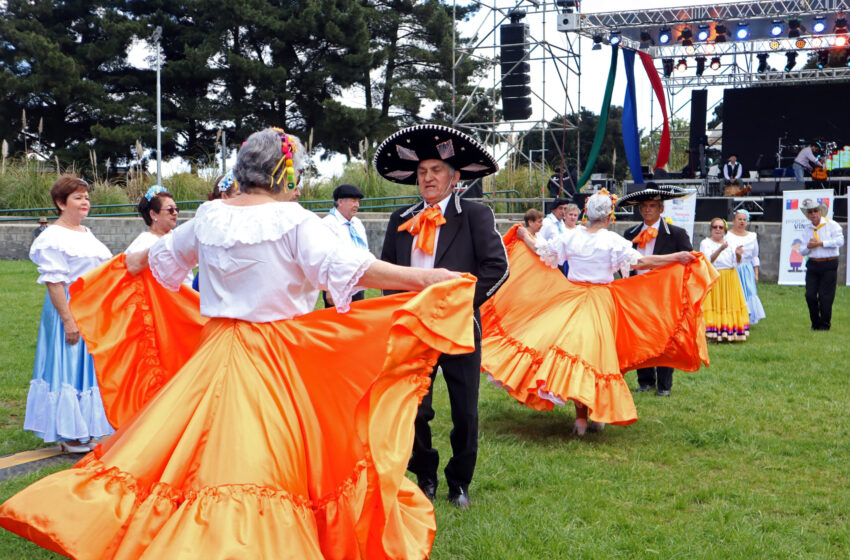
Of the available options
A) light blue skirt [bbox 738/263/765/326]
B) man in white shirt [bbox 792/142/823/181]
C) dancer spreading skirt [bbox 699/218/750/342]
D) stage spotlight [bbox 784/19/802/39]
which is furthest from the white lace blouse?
man in white shirt [bbox 792/142/823/181]

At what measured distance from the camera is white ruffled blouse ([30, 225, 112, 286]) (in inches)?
227

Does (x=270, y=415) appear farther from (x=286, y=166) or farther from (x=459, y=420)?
(x=459, y=420)

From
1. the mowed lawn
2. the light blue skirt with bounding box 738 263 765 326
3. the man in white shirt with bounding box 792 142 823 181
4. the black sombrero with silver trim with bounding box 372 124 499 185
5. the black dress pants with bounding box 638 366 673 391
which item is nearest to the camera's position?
the mowed lawn

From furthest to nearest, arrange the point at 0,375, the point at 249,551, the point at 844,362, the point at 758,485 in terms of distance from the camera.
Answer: the point at 844,362, the point at 0,375, the point at 758,485, the point at 249,551

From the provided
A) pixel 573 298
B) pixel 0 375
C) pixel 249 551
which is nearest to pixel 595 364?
pixel 573 298

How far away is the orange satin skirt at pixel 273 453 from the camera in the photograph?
2.91 m

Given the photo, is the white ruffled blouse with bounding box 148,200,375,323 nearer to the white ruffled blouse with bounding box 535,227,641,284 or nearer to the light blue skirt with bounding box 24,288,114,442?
the light blue skirt with bounding box 24,288,114,442

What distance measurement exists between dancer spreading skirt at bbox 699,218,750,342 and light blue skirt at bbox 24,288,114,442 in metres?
8.50

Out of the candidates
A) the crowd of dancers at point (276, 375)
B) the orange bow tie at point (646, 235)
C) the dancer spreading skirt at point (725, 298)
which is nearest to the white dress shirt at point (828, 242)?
the dancer spreading skirt at point (725, 298)

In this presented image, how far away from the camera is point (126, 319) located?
4.06m

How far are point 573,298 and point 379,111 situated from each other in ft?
85.1

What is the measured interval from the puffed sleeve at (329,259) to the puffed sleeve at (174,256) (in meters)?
0.58

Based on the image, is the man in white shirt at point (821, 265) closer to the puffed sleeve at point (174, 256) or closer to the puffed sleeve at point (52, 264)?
the puffed sleeve at point (52, 264)

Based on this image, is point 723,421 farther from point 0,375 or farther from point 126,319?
point 0,375
